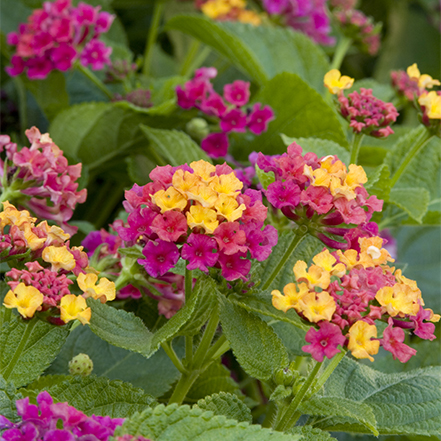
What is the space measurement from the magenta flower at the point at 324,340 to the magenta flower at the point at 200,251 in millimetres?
99

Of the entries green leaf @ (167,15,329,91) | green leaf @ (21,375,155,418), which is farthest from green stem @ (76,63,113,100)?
green leaf @ (21,375,155,418)

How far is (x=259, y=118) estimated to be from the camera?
0.97m

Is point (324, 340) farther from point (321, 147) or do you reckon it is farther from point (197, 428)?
point (321, 147)

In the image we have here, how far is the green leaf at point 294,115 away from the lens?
0.94 metres

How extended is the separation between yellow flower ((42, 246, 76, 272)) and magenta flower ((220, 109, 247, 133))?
0.49 meters

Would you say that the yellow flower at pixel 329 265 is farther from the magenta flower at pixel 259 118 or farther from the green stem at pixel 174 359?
the magenta flower at pixel 259 118

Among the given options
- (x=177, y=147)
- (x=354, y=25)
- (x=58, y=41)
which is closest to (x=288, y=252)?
(x=177, y=147)

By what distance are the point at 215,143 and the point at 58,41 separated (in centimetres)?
31

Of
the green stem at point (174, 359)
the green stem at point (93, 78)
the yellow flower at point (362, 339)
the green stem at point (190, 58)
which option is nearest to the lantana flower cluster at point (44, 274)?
the green stem at point (174, 359)

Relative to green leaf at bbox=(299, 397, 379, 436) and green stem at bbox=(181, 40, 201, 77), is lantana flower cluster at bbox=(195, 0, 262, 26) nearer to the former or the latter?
green stem at bbox=(181, 40, 201, 77)

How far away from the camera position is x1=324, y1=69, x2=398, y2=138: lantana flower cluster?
0.70 meters

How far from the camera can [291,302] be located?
1.56 ft

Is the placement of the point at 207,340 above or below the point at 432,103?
below

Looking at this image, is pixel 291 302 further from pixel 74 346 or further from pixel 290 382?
pixel 74 346
